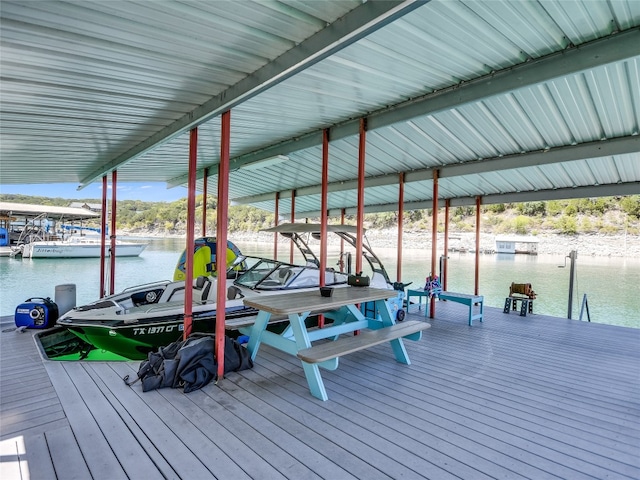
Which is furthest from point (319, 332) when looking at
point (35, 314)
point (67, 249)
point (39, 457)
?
point (67, 249)

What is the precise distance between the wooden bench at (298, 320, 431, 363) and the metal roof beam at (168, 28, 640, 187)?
2.38 metres

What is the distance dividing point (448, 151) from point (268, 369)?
4.30m

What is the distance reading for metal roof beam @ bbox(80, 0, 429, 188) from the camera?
1.91 metres

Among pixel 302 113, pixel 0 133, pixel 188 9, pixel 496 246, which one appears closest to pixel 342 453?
pixel 188 9

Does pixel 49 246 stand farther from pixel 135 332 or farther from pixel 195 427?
pixel 195 427

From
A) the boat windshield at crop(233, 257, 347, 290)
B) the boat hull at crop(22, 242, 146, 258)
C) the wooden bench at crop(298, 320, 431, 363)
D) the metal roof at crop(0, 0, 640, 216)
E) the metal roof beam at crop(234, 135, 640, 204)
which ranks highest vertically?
the metal roof at crop(0, 0, 640, 216)

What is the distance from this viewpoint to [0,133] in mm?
4184

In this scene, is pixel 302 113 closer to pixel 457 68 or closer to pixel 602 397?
pixel 457 68

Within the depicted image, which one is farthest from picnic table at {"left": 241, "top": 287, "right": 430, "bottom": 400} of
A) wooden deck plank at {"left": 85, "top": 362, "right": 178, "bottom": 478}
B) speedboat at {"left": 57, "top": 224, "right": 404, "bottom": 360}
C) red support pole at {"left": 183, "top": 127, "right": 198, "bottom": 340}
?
wooden deck plank at {"left": 85, "top": 362, "right": 178, "bottom": 478}

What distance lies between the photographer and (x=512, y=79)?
125 inches

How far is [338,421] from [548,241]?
41779 mm

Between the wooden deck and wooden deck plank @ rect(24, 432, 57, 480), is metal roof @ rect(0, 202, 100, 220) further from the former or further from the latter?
wooden deck plank @ rect(24, 432, 57, 480)

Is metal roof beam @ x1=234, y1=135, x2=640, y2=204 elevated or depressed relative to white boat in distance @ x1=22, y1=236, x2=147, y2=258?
elevated

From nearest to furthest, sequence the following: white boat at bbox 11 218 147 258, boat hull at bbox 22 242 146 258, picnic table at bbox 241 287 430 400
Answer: picnic table at bbox 241 287 430 400 → boat hull at bbox 22 242 146 258 → white boat at bbox 11 218 147 258
